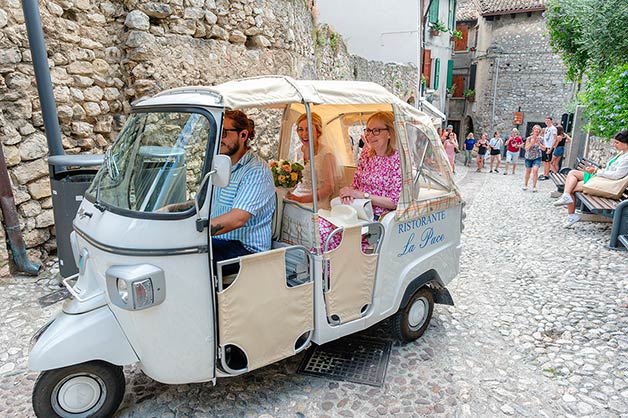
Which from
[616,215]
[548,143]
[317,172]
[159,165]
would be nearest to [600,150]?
[548,143]

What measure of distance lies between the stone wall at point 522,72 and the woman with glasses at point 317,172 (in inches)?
1026

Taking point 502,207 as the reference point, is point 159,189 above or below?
above

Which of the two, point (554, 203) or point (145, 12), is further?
point (554, 203)

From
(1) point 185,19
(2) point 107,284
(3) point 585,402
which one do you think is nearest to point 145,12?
(1) point 185,19

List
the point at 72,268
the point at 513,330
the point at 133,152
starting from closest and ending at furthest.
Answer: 1. the point at 133,152
2. the point at 513,330
3. the point at 72,268

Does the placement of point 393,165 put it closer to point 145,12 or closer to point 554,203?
point 145,12

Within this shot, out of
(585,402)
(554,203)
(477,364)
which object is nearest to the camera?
(585,402)

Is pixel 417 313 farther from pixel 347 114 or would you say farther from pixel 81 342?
pixel 81 342

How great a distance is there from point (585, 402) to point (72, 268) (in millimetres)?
4666

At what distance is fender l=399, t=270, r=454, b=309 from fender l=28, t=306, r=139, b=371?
6.79ft

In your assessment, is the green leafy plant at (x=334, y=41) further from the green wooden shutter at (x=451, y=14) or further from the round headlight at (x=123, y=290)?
the green wooden shutter at (x=451, y=14)

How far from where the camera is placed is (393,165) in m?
3.46

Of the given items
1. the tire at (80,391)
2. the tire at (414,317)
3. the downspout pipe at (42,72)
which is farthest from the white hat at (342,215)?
the downspout pipe at (42,72)

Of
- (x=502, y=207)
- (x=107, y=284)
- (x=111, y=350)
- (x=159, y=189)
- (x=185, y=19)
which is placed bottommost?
(x=502, y=207)
